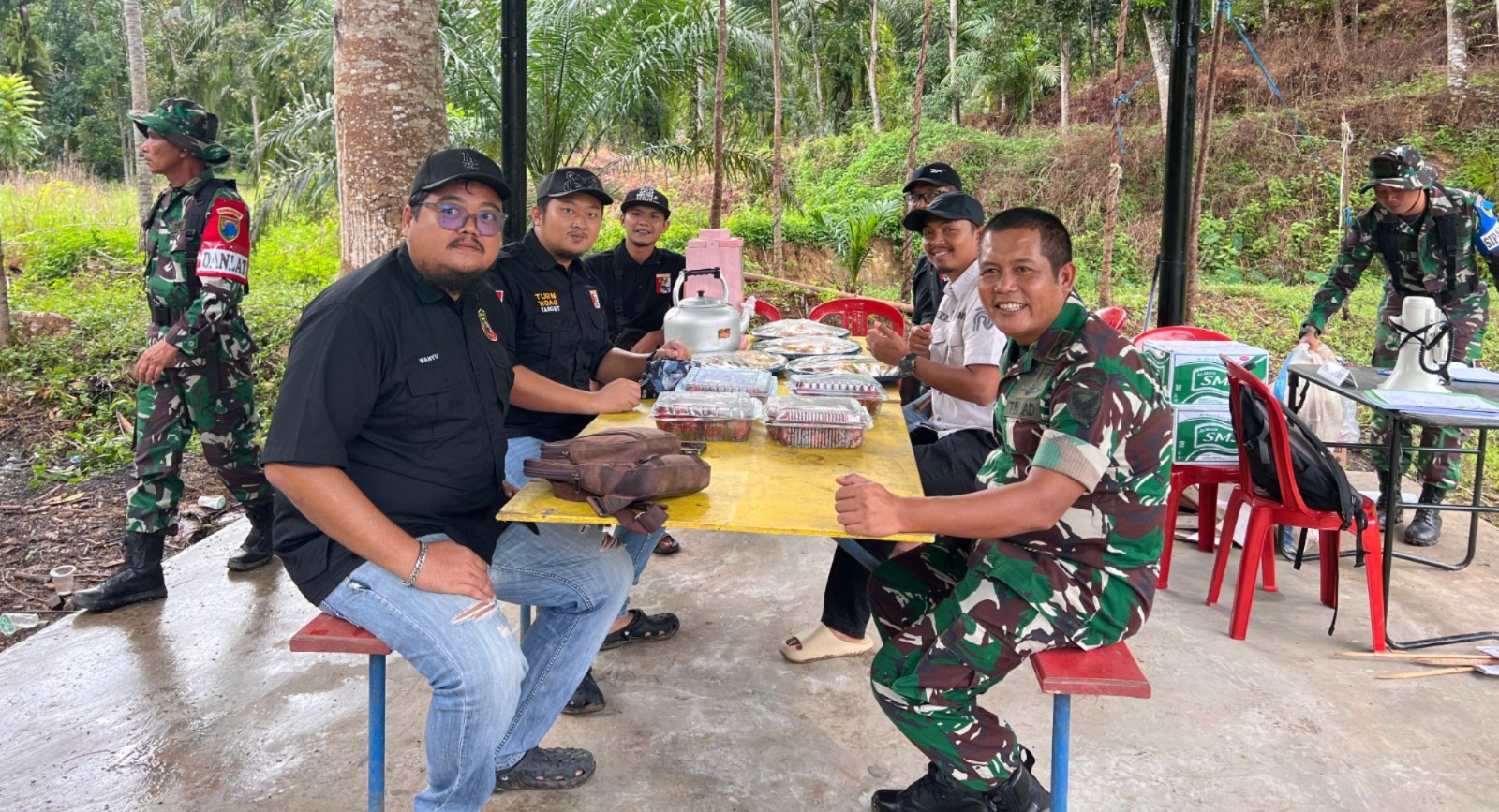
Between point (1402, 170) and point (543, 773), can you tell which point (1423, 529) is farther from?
point (543, 773)

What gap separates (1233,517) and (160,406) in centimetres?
417

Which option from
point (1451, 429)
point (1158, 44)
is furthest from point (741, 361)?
point (1158, 44)

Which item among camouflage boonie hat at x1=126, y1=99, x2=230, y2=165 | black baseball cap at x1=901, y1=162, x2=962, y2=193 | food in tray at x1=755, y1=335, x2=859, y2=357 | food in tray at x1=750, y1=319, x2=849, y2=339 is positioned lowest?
food in tray at x1=755, y1=335, x2=859, y2=357

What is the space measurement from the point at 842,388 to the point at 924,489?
0.41 metres

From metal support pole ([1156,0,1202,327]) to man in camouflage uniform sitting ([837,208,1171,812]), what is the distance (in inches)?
129

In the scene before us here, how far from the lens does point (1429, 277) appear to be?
4418 millimetres

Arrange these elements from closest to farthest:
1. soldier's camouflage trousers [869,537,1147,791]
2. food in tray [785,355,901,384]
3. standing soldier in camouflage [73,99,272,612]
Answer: soldier's camouflage trousers [869,537,1147,791] < food in tray [785,355,901,384] < standing soldier in camouflage [73,99,272,612]


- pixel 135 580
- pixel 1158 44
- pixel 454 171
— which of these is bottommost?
pixel 135 580

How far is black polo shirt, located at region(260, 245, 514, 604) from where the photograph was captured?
1900 millimetres

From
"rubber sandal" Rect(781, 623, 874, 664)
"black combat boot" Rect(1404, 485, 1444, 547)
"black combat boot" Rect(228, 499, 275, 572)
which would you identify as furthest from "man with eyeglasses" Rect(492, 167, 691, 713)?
"black combat boot" Rect(1404, 485, 1444, 547)

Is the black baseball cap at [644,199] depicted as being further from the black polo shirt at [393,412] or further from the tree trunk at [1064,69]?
the tree trunk at [1064,69]

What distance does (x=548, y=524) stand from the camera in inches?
97.2

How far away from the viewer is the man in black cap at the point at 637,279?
14.2ft

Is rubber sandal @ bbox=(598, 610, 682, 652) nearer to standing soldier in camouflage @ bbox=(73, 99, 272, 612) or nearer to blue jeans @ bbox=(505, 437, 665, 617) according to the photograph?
blue jeans @ bbox=(505, 437, 665, 617)
